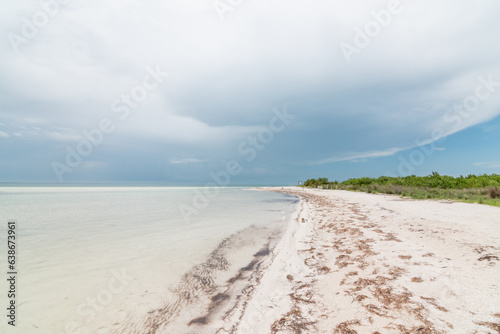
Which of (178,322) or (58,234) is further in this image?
(58,234)

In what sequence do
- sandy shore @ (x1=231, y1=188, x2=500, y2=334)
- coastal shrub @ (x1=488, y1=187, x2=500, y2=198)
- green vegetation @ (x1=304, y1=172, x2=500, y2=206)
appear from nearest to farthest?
sandy shore @ (x1=231, y1=188, x2=500, y2=334) → coastal shrub @ (x1=488, y1=187, x2=500, y2=198) → green vegetation @ (x1=304, y1=172, x2=500, y2=206)

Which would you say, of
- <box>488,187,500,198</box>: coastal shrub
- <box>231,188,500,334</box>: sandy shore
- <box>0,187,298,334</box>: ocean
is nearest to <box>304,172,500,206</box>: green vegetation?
<box>488,187,500,198</box>: coastal shrub

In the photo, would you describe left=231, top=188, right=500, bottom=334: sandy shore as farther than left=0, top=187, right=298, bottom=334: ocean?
No

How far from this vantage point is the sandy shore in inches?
139

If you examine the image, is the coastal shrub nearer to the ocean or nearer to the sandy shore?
the sandy shore

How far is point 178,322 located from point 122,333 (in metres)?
1.05

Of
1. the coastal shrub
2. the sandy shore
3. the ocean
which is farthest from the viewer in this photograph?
the coastal shrub

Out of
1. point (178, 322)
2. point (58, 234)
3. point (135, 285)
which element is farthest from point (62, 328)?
point (58, 234)

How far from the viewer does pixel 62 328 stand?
4.29 m

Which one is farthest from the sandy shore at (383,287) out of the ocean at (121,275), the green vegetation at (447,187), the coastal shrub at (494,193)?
the green vegetation at (447,187)

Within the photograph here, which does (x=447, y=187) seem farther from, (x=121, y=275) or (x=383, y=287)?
(x=121, y=275)

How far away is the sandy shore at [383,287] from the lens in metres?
3.53

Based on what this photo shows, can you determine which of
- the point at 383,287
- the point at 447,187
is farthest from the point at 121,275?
the point at 447,187

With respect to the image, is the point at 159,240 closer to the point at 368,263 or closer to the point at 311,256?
the point at 311,256
